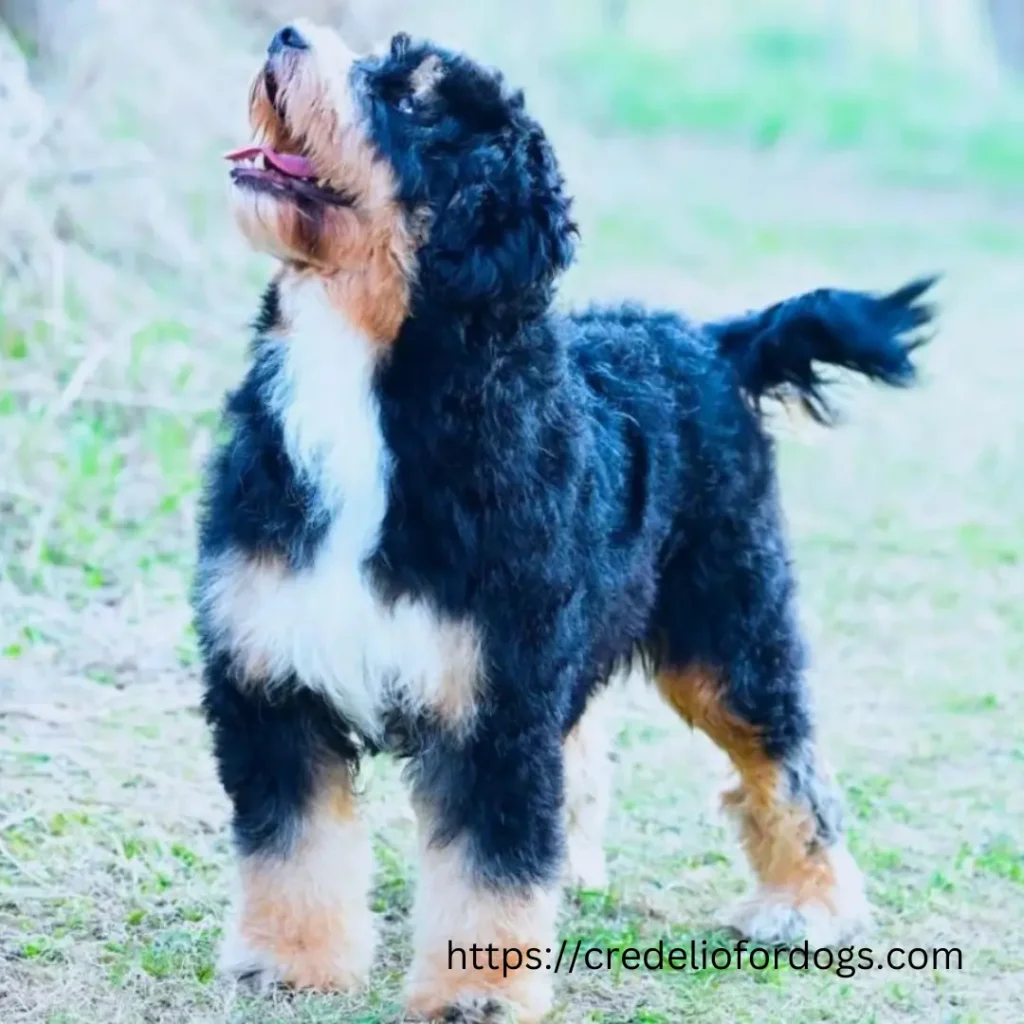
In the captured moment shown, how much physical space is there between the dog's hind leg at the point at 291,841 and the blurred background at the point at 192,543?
0.13 m

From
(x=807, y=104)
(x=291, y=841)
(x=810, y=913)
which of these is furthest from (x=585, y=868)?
(x=807, y=104)

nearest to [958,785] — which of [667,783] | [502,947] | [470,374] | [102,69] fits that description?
[667,783]

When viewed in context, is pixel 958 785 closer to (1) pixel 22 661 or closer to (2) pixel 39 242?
(1) pixel 22 661

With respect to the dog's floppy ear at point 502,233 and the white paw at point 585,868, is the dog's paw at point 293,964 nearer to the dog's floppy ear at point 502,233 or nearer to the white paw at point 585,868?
the white paw at point 585,868

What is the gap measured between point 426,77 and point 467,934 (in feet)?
6.65

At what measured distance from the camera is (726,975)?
16.9ft

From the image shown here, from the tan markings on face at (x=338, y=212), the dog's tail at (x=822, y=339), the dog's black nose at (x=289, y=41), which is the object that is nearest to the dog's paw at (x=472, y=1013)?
the tan markings on face at (x=338, y=212)

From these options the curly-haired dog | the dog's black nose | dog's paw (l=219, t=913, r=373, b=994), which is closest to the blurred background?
dog's paw (l=219, t=913, r=373, b=994)

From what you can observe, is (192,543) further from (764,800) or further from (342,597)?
(342,597)

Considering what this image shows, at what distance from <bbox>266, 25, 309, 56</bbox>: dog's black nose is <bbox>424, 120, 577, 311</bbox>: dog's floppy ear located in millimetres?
466

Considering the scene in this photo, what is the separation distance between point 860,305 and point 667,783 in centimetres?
198

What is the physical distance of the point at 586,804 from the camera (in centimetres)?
577

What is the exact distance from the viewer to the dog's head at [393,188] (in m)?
4.32

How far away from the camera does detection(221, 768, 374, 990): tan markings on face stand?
462 cm
